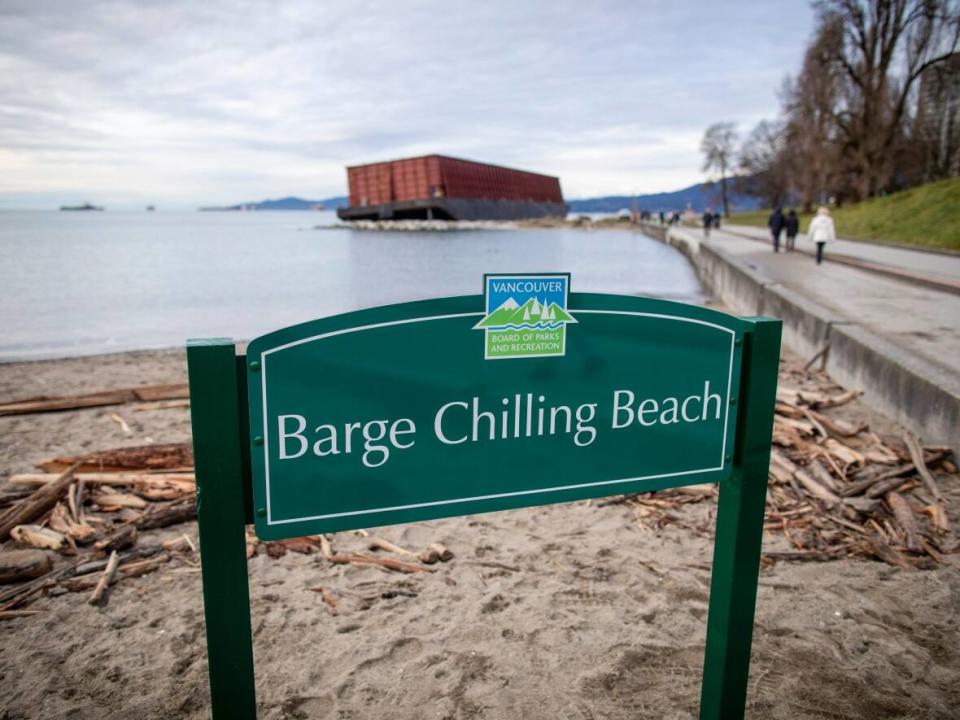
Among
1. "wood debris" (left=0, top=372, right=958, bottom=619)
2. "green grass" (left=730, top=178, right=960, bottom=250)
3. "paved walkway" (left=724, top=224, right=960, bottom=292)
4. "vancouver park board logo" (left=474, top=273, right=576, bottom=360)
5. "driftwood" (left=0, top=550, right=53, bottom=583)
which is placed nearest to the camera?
"vancouver park board logo" (left=474, top=273, right=576, bottom=360)

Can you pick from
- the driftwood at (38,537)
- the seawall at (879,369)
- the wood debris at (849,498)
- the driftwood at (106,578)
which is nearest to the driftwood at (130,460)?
the driftwood at (38,537)

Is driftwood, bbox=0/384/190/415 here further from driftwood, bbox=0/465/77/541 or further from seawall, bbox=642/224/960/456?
seawall, bbox=642/224/960/456

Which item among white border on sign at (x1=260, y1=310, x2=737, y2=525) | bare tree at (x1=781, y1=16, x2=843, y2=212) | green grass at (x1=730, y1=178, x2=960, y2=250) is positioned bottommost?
white border on sign at (x1=260, y1=310, x2=737, y2=525)

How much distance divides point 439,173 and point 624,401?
105 m

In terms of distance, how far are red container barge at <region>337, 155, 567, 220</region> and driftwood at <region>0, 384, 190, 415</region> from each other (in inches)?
3796

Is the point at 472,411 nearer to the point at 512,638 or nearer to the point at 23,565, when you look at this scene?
the point at 512,638

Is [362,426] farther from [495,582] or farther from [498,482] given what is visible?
[495,582]

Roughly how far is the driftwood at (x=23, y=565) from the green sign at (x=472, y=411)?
304 cm

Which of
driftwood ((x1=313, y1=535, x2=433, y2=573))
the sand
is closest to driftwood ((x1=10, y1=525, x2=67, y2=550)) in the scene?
the sand

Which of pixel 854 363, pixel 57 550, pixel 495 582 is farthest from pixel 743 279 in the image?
pixel 57 550

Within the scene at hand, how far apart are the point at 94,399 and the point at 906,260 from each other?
21282mm

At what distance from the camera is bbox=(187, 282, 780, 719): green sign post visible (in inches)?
68.6

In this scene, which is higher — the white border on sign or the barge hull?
the barge hull

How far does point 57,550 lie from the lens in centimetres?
431
